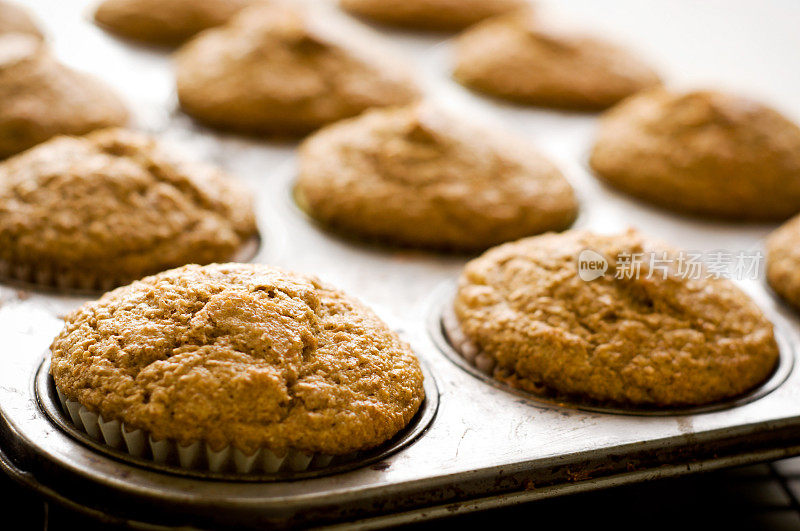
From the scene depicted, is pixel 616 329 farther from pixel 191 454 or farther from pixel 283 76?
pixel 283 76

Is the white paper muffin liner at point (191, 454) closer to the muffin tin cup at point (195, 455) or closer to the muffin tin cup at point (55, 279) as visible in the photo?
the muffin tin cup at point (195, 455)

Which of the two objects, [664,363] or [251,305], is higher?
[251,305]

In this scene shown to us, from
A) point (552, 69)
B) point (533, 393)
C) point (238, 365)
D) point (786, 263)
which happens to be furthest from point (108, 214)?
point (552, 69)

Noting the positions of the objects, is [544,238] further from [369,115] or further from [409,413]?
[369,115]

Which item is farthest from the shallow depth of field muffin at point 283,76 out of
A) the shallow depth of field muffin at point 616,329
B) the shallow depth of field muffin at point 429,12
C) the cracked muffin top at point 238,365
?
the cracked muffin top at point 238,365

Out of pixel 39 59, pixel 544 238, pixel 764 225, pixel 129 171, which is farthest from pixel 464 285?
pixel 39 59

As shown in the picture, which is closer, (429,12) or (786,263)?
(786,263)

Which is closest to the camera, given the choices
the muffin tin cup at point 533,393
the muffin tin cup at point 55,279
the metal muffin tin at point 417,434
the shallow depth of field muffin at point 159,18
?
the metal muffin tin at point 417,434
